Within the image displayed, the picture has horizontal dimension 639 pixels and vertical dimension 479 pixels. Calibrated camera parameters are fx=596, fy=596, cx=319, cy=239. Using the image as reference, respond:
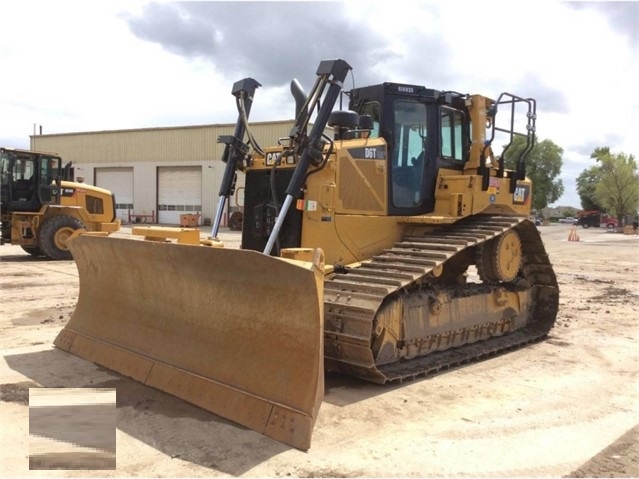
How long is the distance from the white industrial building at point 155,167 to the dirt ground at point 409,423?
2925 cm

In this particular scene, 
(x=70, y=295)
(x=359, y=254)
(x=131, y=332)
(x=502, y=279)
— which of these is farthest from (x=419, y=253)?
(x=70, y=295)

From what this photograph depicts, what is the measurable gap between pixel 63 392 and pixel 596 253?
21.7 m

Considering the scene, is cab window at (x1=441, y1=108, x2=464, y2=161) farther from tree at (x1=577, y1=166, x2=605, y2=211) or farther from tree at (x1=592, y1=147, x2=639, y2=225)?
tree at (x1=577, y1=166, x2=605, y2=211)

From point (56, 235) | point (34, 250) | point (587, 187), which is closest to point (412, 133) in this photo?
point (56, 235)

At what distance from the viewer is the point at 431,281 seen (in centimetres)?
664

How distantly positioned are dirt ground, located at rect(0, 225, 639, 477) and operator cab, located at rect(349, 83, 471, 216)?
6.64ft

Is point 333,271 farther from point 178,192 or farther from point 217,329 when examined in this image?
point 178,192

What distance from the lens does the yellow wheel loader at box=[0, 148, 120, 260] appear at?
14828 millimetres

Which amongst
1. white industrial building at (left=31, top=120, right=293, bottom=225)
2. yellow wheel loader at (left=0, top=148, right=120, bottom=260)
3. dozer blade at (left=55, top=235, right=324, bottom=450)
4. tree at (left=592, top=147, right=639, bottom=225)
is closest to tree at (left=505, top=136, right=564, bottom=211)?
tree at (left=592, top=147, right=639, bottom=225)

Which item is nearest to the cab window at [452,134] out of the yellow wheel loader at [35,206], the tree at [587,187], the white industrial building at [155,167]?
the yellow wheel loader at [35,206]

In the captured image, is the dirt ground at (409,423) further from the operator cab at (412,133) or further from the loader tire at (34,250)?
the loader tire at (34,250)

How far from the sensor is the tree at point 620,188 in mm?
56031

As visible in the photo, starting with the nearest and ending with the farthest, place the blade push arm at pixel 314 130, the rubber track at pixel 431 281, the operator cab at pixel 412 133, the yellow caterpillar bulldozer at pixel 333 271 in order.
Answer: the yellow caterpillar bulldozer at pixel 333 271
the rubber track at pixel 431 281
the blade push arm at pixel 314 130
the operator cab at pixel 412 133

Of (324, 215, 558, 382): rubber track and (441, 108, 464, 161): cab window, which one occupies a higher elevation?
(441, 108, 464, 161): cab window
